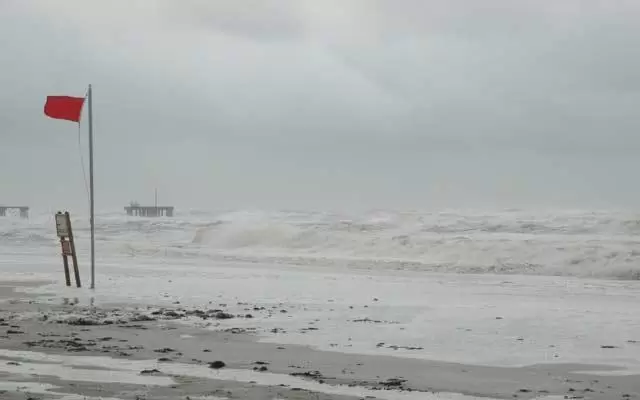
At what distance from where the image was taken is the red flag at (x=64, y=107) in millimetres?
15781

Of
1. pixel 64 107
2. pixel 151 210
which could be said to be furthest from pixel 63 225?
pixel 151 210

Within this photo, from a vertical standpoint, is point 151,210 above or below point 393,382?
above

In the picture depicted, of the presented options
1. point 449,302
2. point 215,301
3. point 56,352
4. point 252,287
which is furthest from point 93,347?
point 252,287

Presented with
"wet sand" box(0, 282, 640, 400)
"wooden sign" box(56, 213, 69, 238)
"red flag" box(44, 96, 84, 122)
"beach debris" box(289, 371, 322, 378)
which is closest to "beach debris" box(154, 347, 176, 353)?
"wet sand" box(0, 282, 640, 400)

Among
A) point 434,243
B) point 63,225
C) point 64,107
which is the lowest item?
point 434,243

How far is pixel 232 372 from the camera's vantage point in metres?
7.23

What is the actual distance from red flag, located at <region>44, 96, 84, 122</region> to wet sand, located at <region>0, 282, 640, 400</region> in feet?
21.2

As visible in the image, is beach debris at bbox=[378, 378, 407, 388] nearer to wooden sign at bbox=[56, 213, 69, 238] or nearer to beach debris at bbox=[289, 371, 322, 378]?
beach debris at bbox=[289, 371, 322, 378]

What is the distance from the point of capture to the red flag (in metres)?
15.8

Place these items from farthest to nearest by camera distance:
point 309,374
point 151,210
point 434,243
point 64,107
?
point 151,210 < point 434,243 < point 64,107 < point 309,374

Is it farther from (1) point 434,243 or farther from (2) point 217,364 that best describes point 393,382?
(1) point 434,243

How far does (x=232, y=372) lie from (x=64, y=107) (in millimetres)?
9990

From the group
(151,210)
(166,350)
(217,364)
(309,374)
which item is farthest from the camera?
(151,210)

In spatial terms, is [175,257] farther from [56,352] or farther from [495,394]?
[495,394]
